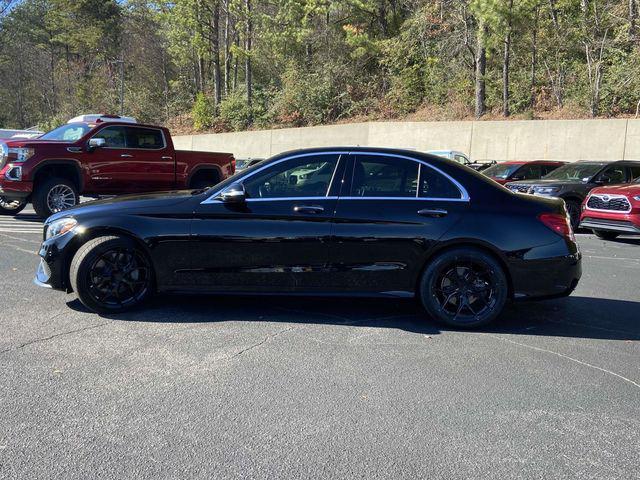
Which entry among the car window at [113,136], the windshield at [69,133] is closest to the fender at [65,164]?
the windshield at [69,133]

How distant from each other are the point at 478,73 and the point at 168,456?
27.0 meters

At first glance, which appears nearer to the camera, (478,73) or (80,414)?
(80,414)

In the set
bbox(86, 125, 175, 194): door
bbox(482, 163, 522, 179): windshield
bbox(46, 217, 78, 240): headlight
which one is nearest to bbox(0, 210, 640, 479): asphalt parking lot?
bbox(46, 217, 78, 240): headlight

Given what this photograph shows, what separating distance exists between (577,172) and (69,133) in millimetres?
11684

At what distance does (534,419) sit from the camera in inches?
136

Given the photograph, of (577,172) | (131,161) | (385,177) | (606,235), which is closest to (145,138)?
(131,161)

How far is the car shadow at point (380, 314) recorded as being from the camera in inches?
204

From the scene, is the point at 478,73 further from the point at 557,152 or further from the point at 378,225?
the point at 378,225

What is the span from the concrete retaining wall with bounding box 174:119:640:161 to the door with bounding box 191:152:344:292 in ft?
68.3

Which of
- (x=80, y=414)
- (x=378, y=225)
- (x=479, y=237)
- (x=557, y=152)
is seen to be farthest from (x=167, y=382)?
(x=557, y=152)

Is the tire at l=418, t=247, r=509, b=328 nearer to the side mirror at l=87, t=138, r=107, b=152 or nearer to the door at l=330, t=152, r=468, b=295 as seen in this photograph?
the door at l=330, t=152, r=468, b=295

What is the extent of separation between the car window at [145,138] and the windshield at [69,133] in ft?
2.89

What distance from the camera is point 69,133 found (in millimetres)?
11617

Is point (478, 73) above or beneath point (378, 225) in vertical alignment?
above
